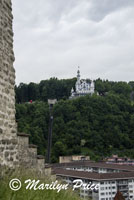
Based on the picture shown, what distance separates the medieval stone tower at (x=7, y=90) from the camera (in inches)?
236

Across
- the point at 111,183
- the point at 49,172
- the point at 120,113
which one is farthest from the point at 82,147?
the point at 49,172

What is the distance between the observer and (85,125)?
7519 centimetres

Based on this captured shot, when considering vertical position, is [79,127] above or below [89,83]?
below

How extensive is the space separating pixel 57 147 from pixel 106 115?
66.1 feet

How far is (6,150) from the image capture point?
19.8ft

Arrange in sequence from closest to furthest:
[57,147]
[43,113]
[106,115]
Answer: [57,147], [43,113], [106,115]

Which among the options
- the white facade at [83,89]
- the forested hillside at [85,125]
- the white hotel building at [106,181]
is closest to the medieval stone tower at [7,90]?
the white hotel building at [106,181]

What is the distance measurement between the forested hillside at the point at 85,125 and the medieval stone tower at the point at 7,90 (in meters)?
54.0

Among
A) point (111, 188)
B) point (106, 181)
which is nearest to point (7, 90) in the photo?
point (106, 181)

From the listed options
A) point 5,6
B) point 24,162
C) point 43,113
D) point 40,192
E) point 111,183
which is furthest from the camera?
point 43,113

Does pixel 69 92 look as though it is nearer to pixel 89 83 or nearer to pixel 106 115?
pixel 89 83

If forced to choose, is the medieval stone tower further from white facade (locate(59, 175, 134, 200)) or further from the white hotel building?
white facade (locate(59, 175, 134, 200))

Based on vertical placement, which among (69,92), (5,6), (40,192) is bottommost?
(40,192)

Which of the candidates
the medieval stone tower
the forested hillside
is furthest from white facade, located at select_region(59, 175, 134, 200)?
the medieval stone tower
